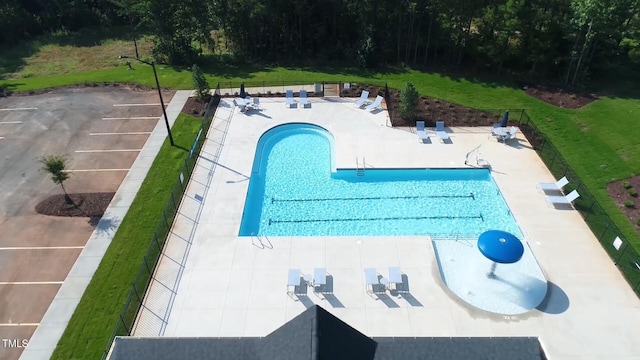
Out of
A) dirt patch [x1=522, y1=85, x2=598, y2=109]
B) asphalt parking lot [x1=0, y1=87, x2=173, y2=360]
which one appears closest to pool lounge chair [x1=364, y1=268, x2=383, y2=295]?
asphalt parking lot [x1=0, y1=87, x2=173, y2=360]

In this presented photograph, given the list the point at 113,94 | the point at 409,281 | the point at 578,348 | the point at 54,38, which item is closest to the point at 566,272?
the point at 578,348

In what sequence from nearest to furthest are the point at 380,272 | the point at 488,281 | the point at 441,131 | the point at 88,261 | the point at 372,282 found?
the point at 372,282 < the point at 488,281 < the point at 380,272 < the point at 88,261 < the point at 441,131

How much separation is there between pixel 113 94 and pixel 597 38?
39.0 meters

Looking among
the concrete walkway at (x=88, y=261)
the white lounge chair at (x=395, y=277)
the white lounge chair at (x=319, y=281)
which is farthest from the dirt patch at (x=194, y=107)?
the white lounge chair at (x=395, y=277)

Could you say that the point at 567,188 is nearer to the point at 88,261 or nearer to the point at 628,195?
the point at 628,195

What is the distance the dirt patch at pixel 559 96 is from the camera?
33.2m

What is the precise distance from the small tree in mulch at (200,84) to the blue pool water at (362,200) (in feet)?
28.9

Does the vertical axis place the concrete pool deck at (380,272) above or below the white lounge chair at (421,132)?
below

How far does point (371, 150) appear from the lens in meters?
28.3

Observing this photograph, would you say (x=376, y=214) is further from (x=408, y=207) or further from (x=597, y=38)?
(x=597, y=38)

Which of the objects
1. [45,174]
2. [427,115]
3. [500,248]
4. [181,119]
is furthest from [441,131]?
[45,174]

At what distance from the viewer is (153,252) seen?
2095 cm

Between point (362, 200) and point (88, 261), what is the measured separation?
14.3 meters

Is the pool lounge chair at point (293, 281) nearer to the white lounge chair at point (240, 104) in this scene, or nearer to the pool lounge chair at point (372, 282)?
the pool lounge chair at point (372, 282)
